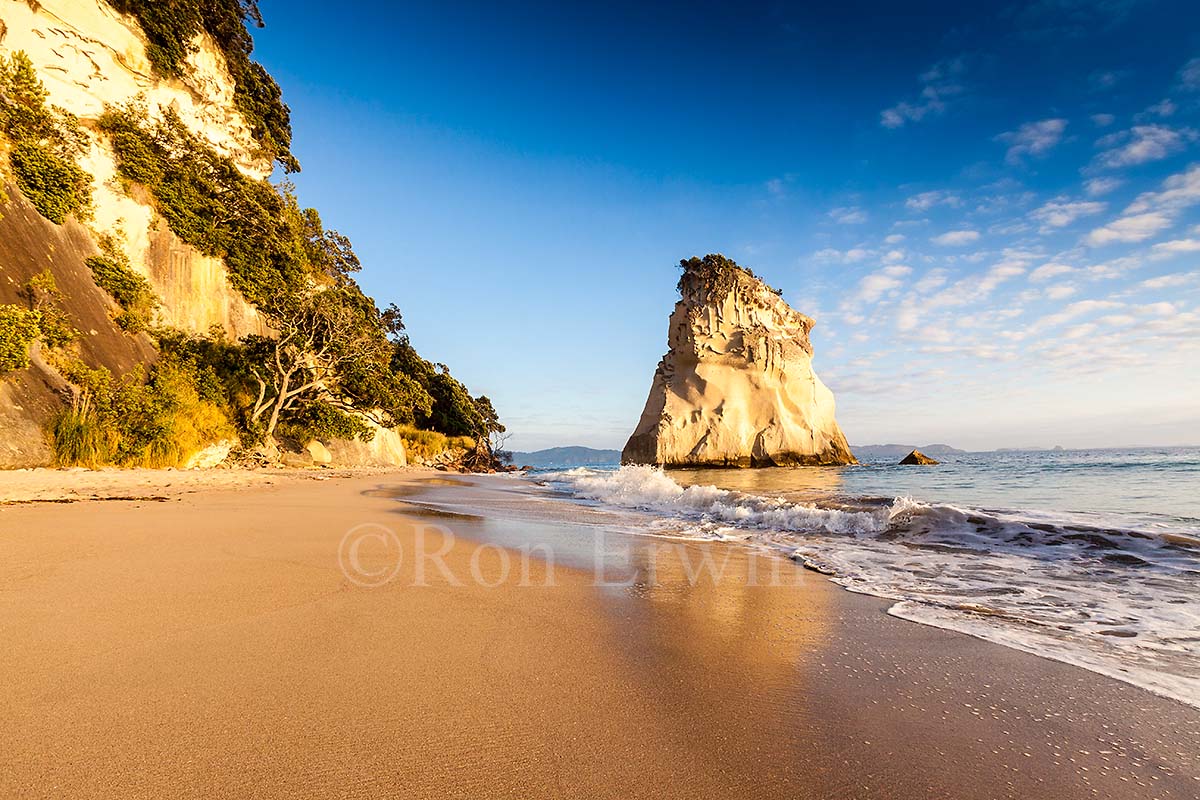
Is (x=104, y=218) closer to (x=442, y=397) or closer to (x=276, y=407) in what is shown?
(x=276, y=407)

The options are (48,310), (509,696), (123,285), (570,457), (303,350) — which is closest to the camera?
(509,696)

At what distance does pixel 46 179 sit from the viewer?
10.8m

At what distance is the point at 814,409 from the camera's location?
112 feet

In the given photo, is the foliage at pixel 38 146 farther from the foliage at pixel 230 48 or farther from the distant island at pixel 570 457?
the distant island at pixel 570 457

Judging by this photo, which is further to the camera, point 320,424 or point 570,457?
point 570,457

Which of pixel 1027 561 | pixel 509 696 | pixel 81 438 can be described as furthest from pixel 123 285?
pixel 1027 561

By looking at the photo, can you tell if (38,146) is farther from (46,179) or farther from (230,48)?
(230,48)

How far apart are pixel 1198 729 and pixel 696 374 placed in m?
32.8

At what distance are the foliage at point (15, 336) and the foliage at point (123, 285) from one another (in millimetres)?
4127

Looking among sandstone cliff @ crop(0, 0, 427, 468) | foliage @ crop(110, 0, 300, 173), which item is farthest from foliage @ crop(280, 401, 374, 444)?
foliage @ crop(110, 0, 300, 173)

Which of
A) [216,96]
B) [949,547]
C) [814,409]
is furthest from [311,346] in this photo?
[814,409]

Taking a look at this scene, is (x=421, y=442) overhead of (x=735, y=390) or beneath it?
beneath

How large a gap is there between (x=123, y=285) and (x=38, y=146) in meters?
3.05

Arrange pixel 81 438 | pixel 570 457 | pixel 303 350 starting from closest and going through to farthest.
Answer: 1. pixel 81 438
2. pixel 303 350
3. pixel 570 457
